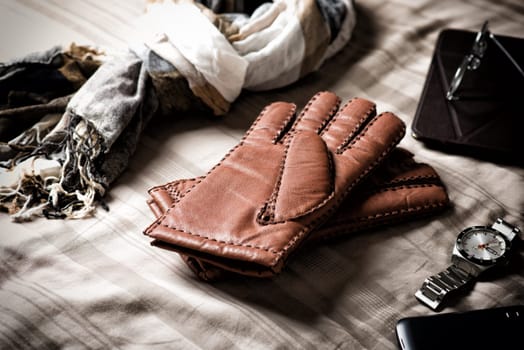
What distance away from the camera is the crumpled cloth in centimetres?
96

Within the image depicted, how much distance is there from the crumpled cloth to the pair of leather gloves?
135mm

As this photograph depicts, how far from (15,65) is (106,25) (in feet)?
0.83

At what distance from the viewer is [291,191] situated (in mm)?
842

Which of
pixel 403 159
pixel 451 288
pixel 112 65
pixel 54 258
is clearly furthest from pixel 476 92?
pixel 54 258

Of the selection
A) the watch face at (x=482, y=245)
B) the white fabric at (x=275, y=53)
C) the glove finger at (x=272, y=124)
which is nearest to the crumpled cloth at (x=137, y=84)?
the white fabric at (x=275, y=53)

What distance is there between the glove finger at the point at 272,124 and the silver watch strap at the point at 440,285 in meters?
0.33

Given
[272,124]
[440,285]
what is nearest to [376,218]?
[440,285]

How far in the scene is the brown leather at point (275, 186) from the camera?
0.80 metres

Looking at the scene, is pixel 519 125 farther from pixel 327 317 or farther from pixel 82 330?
pixel 82 330

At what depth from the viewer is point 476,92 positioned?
3.64ft

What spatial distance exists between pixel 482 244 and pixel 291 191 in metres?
0.30

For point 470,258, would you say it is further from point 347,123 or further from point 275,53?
point 275,53

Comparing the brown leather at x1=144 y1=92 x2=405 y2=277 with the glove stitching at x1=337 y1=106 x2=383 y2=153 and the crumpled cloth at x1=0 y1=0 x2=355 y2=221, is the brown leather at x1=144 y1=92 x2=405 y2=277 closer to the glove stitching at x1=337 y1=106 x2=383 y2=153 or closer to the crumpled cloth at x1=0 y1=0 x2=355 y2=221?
the glove stitching at x1=337 y1=106 x2=383 y2=153

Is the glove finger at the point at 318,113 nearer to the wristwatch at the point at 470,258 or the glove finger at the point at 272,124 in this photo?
the glove finger at the point at 272,124
